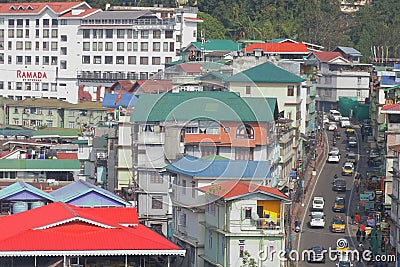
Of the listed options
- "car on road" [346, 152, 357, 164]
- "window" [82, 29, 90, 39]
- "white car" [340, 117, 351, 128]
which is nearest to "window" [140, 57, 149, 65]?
"window" [82, 29, 90, 39]

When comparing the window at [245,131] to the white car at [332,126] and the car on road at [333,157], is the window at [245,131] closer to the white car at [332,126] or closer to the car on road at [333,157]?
the car on road at [333,157]

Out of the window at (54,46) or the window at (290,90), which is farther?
the window at (54,46)

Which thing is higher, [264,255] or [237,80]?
[237,80]

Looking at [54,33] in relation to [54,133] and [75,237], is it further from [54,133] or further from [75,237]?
[75,237]

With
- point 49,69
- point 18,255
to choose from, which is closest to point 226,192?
point 18,255

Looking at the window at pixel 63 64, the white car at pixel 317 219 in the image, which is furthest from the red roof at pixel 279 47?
the white car at pixel 317 219

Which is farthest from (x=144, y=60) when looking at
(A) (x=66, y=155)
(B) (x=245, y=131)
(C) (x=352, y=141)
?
(B) (x=245, y=131)

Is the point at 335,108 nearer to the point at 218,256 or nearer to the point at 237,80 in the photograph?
the point at 237,80
